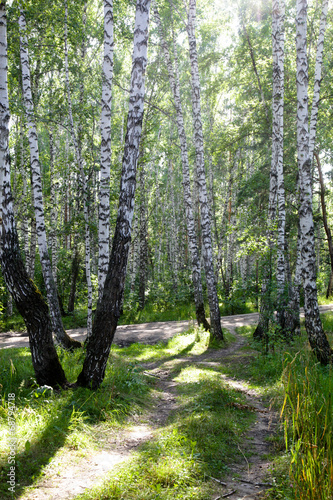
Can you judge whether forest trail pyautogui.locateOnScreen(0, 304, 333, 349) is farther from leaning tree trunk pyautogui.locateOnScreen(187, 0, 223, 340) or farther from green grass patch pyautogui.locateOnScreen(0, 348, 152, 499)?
green grass patch pyautogui.locateOnScreen(0, 348, 152, 499)

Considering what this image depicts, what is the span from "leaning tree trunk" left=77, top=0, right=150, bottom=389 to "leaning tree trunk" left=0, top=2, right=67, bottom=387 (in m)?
A: 0.57

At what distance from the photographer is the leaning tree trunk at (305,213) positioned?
736 centimetres

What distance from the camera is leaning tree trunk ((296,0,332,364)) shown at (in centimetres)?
736

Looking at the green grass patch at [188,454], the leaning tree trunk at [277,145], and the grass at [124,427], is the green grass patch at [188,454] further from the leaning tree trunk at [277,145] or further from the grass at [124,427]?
the leaning tree trunk at [277,145]

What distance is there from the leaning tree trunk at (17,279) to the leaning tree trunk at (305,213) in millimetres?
4961

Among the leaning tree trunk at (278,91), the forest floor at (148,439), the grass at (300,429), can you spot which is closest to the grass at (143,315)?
the leaning tree trunk at (278,91)

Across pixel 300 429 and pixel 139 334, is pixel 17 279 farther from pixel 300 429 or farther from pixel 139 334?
pixel 139 334

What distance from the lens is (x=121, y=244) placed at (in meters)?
5.33

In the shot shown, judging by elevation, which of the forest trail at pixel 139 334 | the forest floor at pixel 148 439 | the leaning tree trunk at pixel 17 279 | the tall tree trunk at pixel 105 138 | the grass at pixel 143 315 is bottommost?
the forest floor at pixel 148 439

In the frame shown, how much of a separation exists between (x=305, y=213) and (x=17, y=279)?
18.9 ft

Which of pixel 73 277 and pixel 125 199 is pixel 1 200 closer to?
pixel 125 199

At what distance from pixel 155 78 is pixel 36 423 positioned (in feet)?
53.0

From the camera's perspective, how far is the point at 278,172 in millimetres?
10555

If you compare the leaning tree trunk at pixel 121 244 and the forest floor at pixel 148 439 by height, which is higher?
the leaning tree trunk at pixel 121 244
